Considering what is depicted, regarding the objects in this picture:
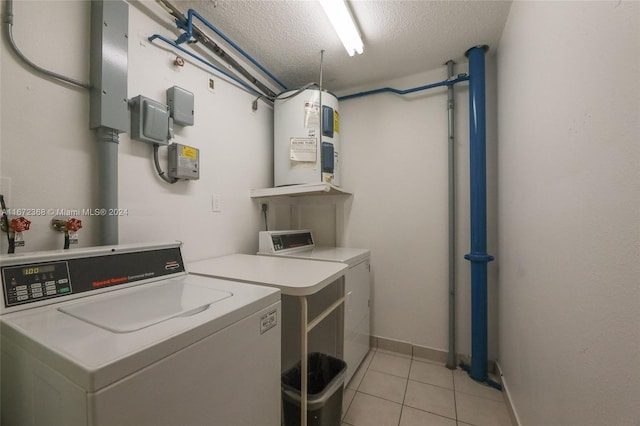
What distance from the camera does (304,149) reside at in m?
2.02

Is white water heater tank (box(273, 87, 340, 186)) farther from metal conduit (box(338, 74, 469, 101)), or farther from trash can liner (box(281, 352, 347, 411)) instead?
trash can liner (box(281, 352, 347, 411))

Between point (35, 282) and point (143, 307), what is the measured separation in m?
0.34

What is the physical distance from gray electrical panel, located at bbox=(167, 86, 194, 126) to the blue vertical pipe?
6.38 feet

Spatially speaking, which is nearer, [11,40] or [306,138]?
[11,40]

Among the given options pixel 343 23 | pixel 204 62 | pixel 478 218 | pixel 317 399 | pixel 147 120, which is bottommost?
pixel 317 399

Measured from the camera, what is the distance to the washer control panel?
712 millimetres

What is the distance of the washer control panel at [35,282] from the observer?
71cm

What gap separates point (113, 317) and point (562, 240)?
1.47 meters

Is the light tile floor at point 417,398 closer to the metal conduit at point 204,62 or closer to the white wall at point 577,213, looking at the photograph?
the white wall at point 577,213

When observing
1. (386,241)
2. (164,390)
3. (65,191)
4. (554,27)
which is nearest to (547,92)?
(554,27)

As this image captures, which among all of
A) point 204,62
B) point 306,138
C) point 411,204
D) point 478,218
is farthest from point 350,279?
point 204,62

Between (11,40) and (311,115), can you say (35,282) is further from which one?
(311,115)

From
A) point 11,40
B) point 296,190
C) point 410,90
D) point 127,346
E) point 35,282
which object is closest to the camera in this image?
point 127,346

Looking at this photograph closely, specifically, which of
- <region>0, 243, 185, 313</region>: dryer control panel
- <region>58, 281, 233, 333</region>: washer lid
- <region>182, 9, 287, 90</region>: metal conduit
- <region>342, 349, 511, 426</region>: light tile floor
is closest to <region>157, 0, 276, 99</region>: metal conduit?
<region>182, 9, 287, 90</region>: metal conduit
